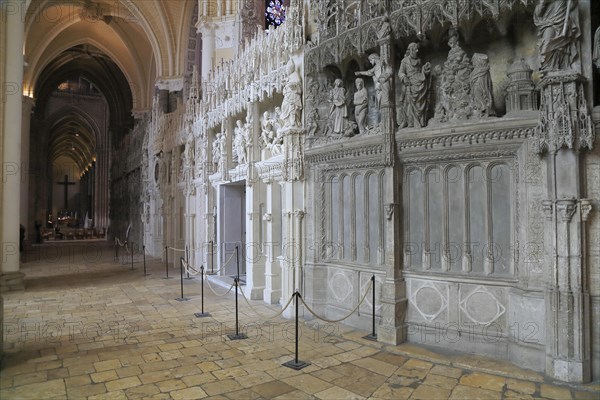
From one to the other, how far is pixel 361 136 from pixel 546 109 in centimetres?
335

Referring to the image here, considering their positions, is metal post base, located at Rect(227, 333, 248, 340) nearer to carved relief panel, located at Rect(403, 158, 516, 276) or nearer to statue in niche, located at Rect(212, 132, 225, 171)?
carved relief panel, located at Rect(403, 158, 516, 276)

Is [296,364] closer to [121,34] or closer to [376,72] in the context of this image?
[376,72]

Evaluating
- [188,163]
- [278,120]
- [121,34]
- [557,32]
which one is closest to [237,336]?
[278,120]

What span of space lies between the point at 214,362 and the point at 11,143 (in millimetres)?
10238

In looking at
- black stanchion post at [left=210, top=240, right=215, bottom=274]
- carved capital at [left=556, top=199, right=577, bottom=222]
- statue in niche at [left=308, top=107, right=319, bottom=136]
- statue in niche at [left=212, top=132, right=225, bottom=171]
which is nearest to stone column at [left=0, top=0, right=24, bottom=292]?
black stanchion post at [left=210, top=240, right=215, bottom=274]

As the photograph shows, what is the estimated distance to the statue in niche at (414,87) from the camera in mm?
7551

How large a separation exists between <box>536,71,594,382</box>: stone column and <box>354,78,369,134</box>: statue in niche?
350 cm

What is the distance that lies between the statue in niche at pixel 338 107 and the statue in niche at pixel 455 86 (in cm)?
223

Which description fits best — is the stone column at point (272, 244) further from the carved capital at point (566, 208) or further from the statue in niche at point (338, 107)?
the carved capital at point (566, 208)

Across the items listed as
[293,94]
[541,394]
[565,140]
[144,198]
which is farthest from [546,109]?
[144,198]

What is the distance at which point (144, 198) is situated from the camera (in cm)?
2497

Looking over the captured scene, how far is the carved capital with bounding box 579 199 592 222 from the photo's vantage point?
5809 millimetres

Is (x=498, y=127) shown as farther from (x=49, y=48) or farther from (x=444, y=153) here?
(x=49, y=48)

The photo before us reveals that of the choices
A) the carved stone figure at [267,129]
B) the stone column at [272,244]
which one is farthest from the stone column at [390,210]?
the carved stone figure at [267,129]
